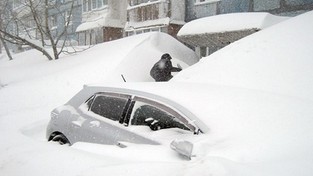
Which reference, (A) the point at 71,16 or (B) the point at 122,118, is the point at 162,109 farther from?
(A) the point at 71,16

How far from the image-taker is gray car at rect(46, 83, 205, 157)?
315cm

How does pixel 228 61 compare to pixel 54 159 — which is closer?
pixel 54 159

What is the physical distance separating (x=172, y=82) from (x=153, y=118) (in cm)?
102

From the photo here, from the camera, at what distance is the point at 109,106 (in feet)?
12.8

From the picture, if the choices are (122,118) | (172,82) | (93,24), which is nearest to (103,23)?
(93,24)

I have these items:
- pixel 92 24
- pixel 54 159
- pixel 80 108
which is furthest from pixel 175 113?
pixel 92 24

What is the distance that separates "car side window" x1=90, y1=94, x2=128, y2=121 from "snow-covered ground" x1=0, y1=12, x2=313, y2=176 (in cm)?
64

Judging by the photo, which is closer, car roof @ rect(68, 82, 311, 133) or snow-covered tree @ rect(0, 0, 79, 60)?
car roof @ rect(68, 82, 311, 133)

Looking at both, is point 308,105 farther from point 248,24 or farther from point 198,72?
point 248,24

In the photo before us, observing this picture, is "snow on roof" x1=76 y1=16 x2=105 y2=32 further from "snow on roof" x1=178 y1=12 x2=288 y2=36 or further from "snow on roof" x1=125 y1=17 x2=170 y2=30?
"snow on roof" x1=178 y1=12 x2=288 y2=36

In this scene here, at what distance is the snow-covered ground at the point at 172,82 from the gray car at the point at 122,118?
28cm

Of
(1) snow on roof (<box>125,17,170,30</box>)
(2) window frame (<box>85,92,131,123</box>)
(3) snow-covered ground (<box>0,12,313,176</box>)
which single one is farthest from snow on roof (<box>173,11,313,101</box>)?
(1) snow on roof (<box>125,17,170,30</box>)

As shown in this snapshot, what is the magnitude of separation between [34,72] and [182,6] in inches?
319

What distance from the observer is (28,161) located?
9.24 ft
